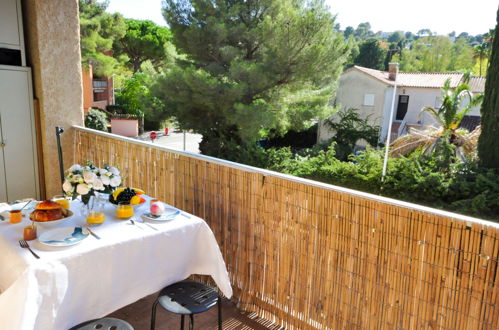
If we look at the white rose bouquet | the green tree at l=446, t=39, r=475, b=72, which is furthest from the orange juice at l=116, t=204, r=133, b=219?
the green tree at l=446, t=39, r=475, b=72

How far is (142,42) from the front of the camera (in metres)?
31.3

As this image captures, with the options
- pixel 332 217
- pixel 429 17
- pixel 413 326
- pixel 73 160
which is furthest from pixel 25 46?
pixel 429 17

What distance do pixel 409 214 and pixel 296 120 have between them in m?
11.2

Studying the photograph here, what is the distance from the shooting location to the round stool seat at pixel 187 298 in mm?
1898

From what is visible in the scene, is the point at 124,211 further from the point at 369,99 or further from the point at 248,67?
the point at 369,99

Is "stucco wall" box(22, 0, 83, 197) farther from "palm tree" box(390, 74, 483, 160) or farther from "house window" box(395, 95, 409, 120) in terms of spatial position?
"house window" box(395, 95, 409, 120)

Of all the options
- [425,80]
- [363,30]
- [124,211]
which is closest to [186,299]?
[124,211]

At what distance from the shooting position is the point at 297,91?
1246 centimetres

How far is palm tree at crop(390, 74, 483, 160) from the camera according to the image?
11719mm

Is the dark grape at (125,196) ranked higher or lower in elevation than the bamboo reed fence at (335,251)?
higher

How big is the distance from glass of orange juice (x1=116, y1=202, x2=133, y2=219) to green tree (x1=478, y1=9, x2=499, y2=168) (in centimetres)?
995

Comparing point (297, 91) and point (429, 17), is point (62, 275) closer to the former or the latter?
point (297, 91)

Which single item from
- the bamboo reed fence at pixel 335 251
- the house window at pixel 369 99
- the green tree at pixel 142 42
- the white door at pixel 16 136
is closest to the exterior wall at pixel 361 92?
the house window at pixel 369 99

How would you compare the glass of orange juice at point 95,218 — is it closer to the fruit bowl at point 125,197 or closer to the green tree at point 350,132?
the fruit bowl at point 125,197
